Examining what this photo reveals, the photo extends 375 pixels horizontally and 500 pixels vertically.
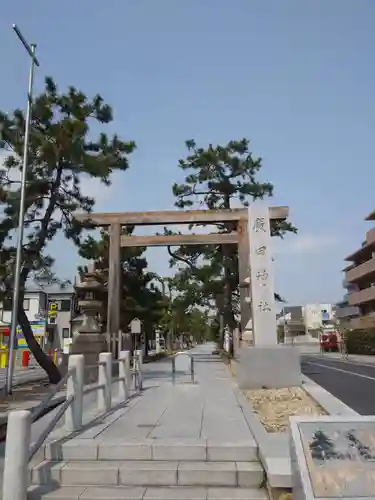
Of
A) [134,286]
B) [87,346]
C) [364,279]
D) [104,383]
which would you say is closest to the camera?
[104,383]

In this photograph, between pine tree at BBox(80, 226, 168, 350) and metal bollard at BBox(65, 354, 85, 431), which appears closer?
metal bollard at BBox(65, 354, 85, 431)

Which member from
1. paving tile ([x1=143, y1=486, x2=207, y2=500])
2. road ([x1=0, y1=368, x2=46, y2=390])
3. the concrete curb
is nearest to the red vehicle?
road ([x1=0, y1=368, x2=46, y2=390])

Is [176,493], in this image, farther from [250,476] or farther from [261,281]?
[261,281]

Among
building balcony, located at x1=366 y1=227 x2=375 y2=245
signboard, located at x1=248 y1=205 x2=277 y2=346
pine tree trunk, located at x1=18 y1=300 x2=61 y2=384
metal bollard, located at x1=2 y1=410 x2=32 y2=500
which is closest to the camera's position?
metal bollard, located at x1=2 y1=410 x2=32 y2=500

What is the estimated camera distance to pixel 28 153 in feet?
46.0

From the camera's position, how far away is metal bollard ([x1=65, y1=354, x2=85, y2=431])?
21.7ft

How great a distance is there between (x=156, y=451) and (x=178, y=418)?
2366mm

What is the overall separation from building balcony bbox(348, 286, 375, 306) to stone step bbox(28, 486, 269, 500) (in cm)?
4382

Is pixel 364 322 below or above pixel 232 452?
above

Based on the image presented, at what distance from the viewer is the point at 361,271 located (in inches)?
1923

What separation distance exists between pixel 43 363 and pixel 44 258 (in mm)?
3165

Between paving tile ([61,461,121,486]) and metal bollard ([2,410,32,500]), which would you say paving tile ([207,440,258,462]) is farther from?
metal bollard ([2,410,32,500])

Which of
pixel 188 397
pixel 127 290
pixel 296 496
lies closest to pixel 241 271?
pixel 188 397

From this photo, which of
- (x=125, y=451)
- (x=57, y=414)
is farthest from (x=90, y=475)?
(x=57, y=414)
